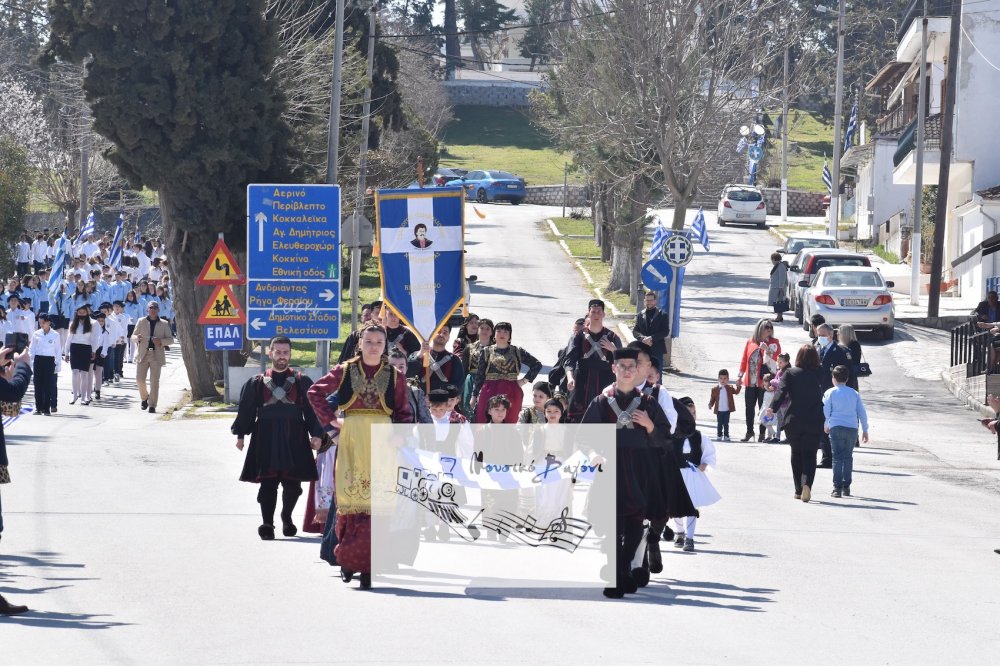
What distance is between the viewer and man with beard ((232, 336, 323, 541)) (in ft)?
38.3

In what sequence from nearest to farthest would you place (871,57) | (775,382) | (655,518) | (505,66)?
(655,518)
(775,382)
(871,57)
(505,66)

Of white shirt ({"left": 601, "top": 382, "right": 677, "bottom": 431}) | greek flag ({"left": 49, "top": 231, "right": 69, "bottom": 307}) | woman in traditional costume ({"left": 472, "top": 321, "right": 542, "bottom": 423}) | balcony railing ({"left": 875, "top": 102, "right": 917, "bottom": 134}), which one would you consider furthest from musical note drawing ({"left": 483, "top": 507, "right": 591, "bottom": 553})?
balcony railing ({"left": 875, "top": 102, "right": 917, "bottom": 134})

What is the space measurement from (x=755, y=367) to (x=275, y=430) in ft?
32.7

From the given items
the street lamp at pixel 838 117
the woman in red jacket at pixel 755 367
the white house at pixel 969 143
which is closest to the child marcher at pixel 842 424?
the woman in red jacket at pixel 755 367

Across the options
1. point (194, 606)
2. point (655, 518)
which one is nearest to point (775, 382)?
point (655, 518)

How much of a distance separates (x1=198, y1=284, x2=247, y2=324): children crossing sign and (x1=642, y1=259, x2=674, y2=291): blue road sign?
269 inches

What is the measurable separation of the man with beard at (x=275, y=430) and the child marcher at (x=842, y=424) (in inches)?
234

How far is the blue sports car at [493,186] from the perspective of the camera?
7044 centimetres

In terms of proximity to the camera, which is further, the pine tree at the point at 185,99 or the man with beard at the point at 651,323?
the pine tree at the point at 185,99

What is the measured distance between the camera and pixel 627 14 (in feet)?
101

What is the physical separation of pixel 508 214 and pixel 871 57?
76.2 ft

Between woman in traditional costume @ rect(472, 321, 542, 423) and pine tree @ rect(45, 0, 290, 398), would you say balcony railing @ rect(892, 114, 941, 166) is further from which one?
woman in traditional costume @ rect(472, 321, 542, 423)

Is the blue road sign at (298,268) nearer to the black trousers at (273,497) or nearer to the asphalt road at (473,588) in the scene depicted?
the asphalt road at (473,588)

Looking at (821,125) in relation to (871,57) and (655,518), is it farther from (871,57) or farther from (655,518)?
(655,518)
